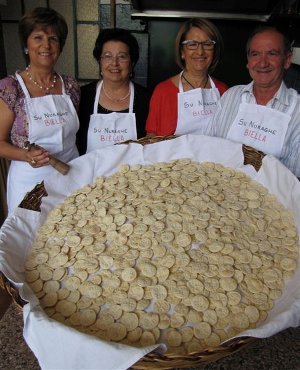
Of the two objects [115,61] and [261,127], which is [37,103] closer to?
[115,61]

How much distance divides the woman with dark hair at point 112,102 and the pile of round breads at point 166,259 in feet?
1.47

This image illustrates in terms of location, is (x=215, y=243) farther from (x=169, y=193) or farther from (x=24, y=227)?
(x=24, y=227)

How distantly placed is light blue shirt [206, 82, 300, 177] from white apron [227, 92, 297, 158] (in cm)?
Answer: 2

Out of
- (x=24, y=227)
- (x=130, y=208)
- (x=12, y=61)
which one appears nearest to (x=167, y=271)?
(x=130, y=208)

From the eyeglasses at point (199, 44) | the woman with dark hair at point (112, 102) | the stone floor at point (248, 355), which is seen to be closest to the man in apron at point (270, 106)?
the eyeglasses at point (199, 44)

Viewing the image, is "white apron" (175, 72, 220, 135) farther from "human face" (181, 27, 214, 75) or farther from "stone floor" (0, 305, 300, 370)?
"stone floor" (0, 305, 300, 370)

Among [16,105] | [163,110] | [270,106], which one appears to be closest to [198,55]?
[163,110]

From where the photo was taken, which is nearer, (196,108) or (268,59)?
(268,59)

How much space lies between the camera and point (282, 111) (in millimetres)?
1399

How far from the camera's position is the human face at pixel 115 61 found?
1624 millimetres

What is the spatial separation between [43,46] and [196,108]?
0.77 metres

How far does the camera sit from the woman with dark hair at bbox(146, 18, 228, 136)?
5.33ft

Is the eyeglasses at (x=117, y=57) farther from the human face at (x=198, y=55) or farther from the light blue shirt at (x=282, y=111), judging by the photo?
the light blue shirt at (x=282, y=111)

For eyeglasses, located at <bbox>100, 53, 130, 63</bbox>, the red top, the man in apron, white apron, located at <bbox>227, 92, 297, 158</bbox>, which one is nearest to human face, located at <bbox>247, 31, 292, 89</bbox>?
the man in apron
